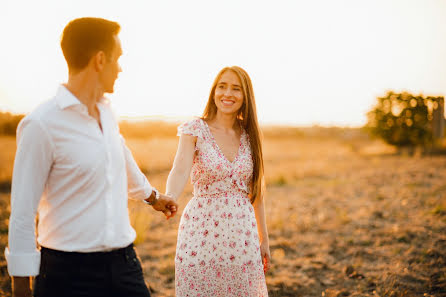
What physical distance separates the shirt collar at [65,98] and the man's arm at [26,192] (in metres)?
0.13

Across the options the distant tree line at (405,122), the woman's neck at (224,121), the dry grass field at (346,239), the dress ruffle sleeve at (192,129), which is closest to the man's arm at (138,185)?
the dress ruffle sleeve at (192,129)

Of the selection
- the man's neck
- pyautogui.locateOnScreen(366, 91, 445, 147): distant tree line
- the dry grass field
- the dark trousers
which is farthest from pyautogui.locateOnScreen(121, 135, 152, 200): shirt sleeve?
pyautogui.locateOnScreen(366, 91, 445, 147): distant tree line

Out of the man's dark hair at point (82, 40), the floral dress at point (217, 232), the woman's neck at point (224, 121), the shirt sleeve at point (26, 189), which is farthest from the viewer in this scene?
the woman's neck at point (224, 121)

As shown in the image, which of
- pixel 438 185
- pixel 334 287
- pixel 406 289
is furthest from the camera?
pixel 438 185

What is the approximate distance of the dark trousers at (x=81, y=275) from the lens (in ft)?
5.35

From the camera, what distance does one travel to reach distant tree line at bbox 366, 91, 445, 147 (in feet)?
68.3

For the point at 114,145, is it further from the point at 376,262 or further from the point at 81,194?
the point at 376,262

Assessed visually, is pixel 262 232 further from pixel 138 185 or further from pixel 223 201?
pixel 138 185

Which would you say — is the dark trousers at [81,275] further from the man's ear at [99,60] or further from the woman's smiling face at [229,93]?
the woman's smiling face at [229,93]

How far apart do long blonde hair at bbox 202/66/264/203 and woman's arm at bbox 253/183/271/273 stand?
84 millimetres

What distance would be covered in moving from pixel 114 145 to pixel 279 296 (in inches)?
125

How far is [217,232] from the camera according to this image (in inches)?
103

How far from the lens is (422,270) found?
4.53m

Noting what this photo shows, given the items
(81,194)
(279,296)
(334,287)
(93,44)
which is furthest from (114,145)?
(334,287)
